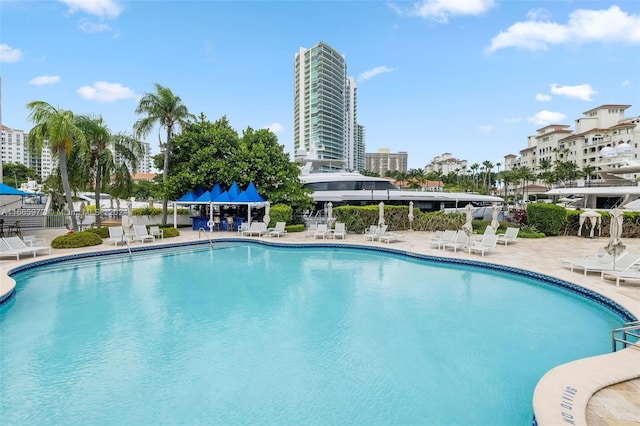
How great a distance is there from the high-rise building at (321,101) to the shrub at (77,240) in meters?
83.1

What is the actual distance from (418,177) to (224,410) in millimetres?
76119

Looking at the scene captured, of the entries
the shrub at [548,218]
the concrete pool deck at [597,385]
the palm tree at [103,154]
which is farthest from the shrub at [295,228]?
the concrete pool deck at [597,385]

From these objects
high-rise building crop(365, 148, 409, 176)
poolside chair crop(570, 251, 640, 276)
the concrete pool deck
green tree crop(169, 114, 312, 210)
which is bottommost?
the concrete pool deck

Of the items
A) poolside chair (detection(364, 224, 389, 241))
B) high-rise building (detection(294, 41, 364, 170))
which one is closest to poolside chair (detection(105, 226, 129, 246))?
poolside chair (detection(364, 224, 389, 241))

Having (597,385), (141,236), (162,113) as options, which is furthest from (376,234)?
(162,113)

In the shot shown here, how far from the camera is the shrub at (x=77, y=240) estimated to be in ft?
45.9

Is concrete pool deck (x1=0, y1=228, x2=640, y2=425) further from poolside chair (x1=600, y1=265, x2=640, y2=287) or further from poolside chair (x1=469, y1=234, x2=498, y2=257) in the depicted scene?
poolside chair (x1=469, y1=234, x2=498, y2=257)

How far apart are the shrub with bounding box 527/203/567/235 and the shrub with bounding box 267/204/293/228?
42.8 ft

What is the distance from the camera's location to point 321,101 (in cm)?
Result: 10156

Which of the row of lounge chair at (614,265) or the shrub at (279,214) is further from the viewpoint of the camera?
the shrub at (279,214)

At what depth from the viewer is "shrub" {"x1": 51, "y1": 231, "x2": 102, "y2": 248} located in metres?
14.0

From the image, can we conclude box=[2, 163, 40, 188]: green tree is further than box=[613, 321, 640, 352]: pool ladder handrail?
Yes

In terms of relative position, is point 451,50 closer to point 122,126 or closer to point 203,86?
point 203,86

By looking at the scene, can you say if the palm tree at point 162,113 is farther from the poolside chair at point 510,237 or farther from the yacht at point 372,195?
the poolside chair at point 510,237
